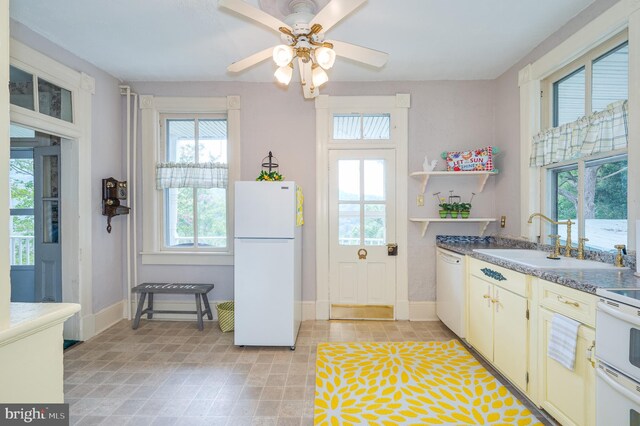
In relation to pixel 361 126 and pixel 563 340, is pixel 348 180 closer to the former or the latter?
pixel 361 126

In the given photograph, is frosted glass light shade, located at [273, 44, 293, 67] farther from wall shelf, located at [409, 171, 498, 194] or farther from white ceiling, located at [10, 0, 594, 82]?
wall shelf, located at [409, 171, 498, 194]

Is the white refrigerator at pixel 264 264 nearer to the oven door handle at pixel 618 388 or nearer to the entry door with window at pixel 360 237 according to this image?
the entry door with window at pixel 360 237

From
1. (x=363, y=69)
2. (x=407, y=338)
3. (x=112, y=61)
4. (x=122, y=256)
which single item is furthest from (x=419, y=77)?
(x=122, y=256)

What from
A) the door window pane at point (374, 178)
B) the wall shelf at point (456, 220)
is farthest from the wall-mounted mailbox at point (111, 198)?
the wall shelf at point (456, 220)

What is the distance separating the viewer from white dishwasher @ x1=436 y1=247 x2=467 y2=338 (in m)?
2.88

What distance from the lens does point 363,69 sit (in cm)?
330

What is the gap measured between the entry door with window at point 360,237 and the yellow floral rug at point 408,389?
706mm

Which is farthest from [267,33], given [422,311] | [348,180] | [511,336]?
[422,311]

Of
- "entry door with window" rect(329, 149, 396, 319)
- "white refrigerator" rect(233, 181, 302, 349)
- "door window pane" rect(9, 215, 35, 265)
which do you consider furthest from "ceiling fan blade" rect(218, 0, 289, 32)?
"door window pane" rect(9, 215, 35, 265)

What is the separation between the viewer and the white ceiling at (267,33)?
2344 millimetres

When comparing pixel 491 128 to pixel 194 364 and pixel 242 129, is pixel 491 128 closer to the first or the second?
pixel 242 129

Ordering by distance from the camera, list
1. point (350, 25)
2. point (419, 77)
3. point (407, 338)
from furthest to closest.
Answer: point (419, 77), point (407, 338), point (350, 25)

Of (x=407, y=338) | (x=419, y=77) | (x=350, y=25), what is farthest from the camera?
(x=419, y=77)

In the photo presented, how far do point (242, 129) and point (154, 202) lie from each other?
1.32 m
